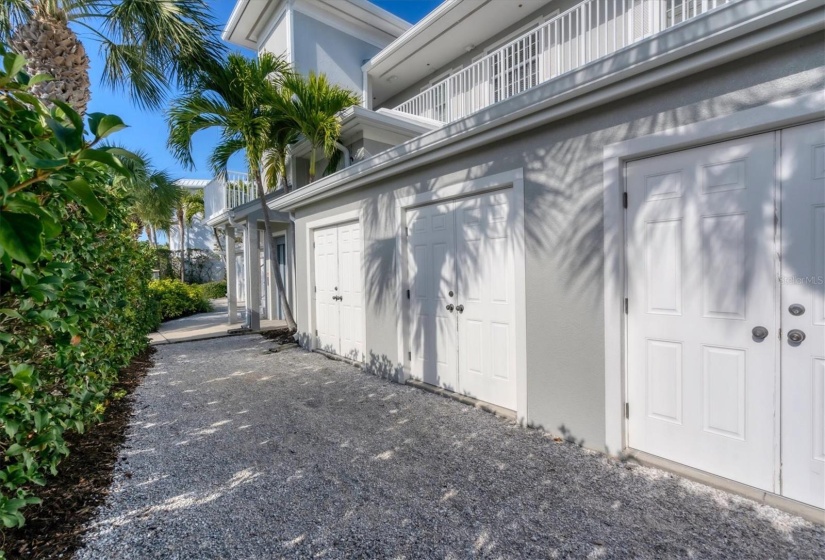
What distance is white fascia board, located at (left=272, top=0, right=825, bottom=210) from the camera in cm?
242

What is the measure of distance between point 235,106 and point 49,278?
790cm

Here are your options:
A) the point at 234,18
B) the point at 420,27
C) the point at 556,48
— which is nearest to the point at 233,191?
the point at 234,18

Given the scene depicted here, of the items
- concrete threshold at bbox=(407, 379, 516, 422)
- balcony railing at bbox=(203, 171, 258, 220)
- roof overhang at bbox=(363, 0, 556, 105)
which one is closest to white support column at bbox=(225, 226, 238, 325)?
balcony railing at bbox=(203, 171, 258, 220)

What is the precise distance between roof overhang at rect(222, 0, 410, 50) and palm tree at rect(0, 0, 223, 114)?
459 cm

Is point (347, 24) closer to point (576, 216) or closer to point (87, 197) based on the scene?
point (576, 216)

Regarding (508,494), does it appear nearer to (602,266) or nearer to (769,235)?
(602,266)

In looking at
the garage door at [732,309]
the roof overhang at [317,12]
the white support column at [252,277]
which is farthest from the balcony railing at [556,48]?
the white support column at [252,277]

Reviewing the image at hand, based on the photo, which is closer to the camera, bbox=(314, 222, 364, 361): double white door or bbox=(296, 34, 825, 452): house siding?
bbox=(296, 34, 825, 452): house siding

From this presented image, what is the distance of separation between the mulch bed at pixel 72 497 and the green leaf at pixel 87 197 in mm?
2283

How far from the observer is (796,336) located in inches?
101

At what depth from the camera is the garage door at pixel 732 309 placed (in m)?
2.55

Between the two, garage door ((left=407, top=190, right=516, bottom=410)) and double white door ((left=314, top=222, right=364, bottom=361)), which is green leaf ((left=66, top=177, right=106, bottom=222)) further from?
double white door ((left=314, top=222, right=364, bottom=361))

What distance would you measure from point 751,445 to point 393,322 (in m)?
4.11

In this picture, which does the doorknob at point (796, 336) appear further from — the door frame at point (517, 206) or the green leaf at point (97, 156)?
the green leaf at point (97, 156)
